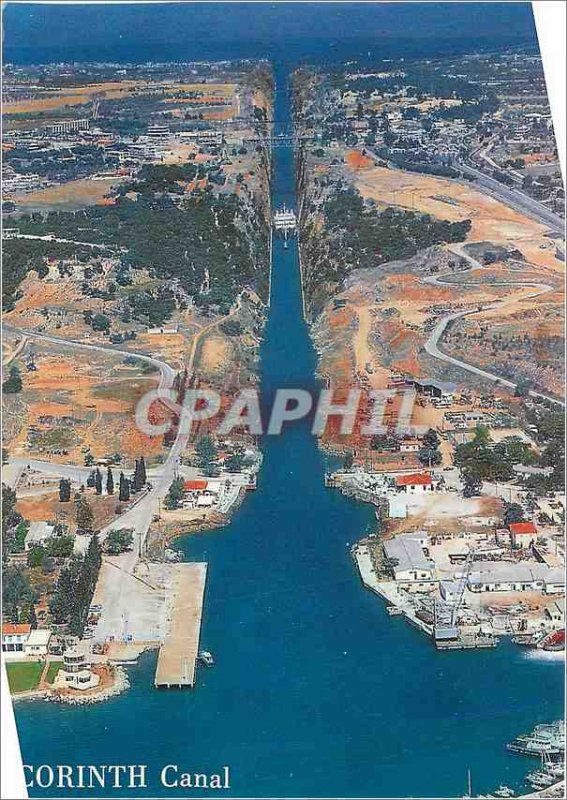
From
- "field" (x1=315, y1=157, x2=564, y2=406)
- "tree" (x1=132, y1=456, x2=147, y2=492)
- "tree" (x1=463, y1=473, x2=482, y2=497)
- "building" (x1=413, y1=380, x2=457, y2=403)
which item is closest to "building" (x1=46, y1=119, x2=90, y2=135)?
"field" (x1=315, y1=157, x2=564, y2=406)

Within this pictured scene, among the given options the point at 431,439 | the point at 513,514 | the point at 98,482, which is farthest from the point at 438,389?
the point at 98,482

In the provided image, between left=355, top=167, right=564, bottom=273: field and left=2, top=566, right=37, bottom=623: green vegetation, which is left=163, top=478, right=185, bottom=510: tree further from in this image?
left=355, top=167, right=564, bottom=273: field

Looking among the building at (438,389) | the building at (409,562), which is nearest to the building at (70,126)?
the building at (438,389)

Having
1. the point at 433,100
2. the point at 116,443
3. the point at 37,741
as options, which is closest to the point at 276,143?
the point at 433,100

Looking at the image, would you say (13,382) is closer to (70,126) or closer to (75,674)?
(75,674)

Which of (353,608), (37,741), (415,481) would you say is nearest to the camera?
(37,741)

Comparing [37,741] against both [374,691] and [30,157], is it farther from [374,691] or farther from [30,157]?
[30,157]
